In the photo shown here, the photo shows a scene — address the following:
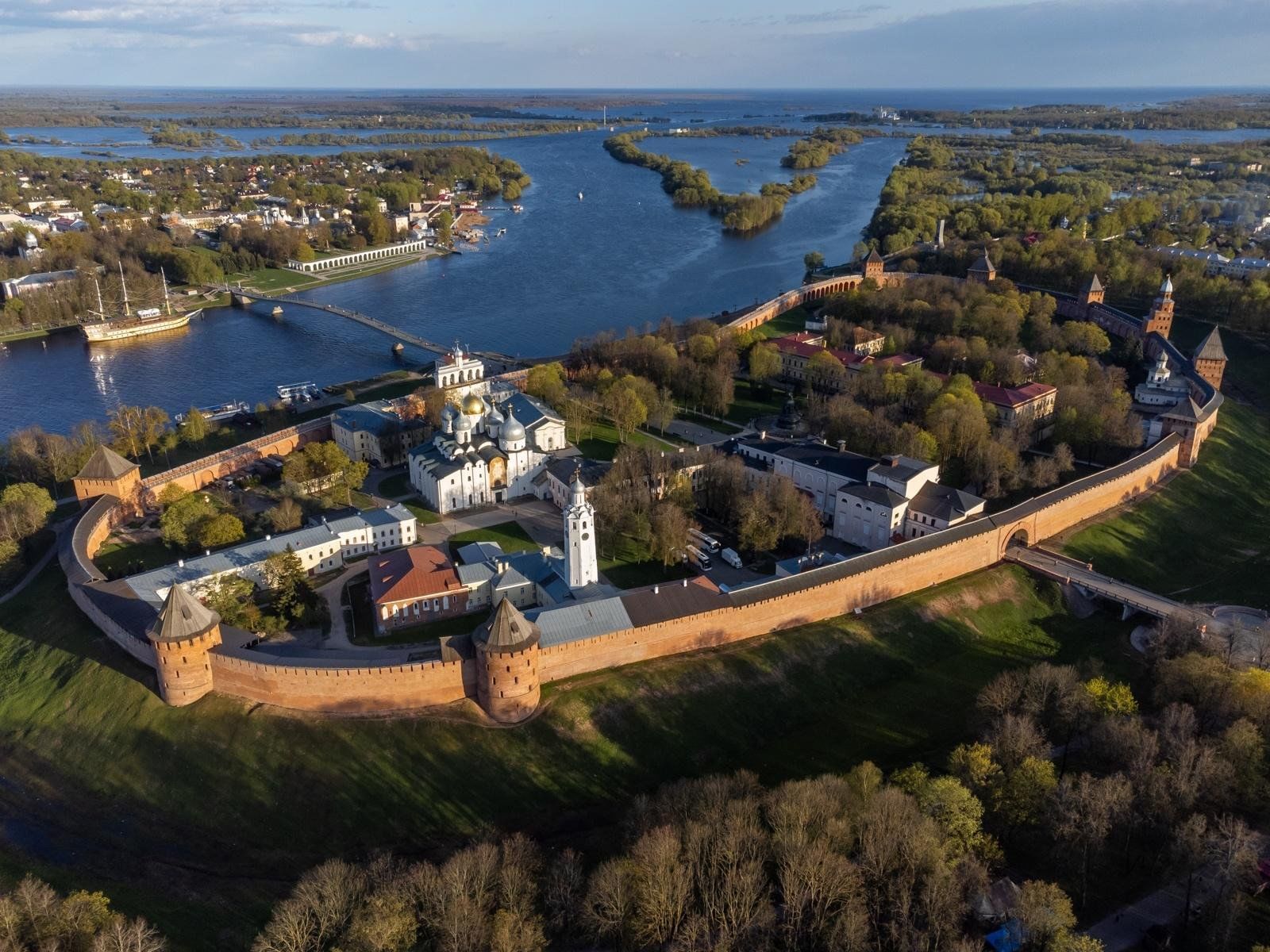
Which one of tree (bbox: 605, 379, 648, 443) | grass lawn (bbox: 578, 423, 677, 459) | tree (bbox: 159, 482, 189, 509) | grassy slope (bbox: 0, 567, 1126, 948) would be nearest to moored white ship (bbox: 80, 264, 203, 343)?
tree (bbox: 159, 482, 189, 509)

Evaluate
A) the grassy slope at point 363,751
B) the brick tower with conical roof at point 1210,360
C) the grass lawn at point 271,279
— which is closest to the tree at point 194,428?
the grassy slope at point 363,751

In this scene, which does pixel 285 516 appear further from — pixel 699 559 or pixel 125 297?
pixel 125 297

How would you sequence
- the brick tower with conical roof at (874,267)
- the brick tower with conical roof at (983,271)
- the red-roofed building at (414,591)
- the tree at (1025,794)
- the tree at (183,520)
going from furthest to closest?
the brick tower with conical roof at (874,267), the brick tower with conical roof at (983,271), the tree at (183,520), the red-roofed building at (414,591), the tree at (1025,794)

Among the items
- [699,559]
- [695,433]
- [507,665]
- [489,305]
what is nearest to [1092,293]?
[695,433]

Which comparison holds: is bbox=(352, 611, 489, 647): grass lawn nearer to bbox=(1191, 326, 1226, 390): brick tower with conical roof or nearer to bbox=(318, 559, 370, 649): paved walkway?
bbox=(318, 559, 370, 649): paved walkway

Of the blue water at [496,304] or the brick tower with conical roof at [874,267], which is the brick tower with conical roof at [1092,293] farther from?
the blue water at [496,304]

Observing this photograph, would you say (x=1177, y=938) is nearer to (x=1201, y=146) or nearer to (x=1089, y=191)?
(x=1089, y=191)
